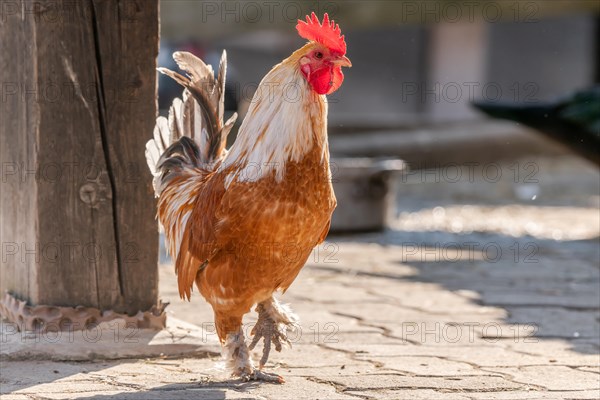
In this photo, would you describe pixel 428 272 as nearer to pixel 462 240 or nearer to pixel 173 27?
pixel 462 240

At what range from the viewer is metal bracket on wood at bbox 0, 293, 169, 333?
4.55 m

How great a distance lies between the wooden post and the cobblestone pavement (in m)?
0.45

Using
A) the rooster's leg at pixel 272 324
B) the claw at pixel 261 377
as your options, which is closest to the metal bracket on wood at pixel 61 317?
the rooster's leg at pixel 272 324

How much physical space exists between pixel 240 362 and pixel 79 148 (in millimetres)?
1228

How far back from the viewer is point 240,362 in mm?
4188

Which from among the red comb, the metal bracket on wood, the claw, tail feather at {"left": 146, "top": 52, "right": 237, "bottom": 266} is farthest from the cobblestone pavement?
the red comb

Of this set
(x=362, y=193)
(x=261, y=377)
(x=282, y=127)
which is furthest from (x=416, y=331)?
(x=362, y=193)

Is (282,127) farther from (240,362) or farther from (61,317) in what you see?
(61,317)

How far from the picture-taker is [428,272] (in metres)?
6.92

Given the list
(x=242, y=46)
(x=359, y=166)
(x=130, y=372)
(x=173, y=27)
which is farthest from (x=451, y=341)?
A: (x=242, y=46)

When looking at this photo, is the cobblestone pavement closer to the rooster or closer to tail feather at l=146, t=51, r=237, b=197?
the rooster

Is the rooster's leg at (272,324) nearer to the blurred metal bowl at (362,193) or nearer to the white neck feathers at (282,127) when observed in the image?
the white neck feathers at (282,127)

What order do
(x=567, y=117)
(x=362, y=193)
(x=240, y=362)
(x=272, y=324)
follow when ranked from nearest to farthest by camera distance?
(x=240, y=362) < (x=272, y=324) < (x=567, y=117) < (x=362, y=193)

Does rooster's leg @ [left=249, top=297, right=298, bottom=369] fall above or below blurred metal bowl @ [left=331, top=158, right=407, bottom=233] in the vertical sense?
below
